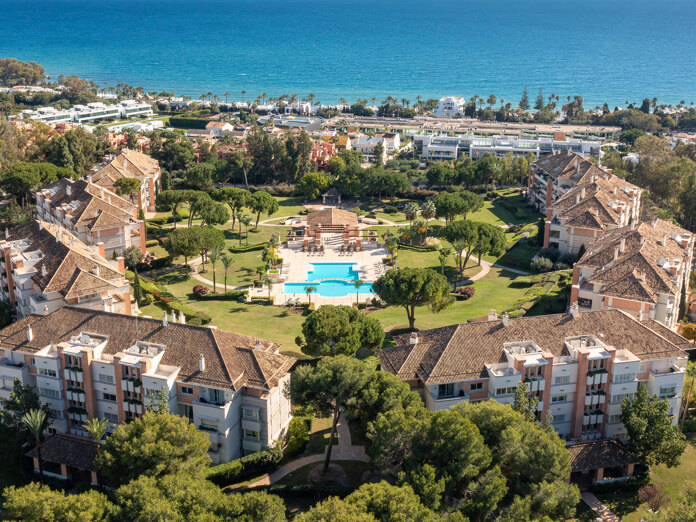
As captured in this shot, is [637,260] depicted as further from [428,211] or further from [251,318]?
[428,211]

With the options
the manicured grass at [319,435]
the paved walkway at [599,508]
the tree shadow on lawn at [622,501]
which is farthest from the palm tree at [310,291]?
the tree shadow on lawn at [622,501]

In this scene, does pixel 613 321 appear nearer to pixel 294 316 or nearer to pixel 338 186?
pixel 294 316

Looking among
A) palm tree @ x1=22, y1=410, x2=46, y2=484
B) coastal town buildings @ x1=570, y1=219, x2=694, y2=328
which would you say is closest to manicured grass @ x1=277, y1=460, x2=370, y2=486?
palm tree @ x1=22, y1=410, x2=46, y2=484

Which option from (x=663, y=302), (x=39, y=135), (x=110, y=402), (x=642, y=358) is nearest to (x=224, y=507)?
(x=110, y=402)

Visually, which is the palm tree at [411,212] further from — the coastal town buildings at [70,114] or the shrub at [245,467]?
the coastal town buildings at [70,114]

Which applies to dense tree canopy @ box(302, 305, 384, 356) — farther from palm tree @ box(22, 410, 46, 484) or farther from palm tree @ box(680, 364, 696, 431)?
palm tree @ box(680, 364, 696, 431)

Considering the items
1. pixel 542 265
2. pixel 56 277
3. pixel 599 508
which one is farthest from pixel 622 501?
pixel 56 277

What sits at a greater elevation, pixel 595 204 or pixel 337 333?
pixel 595 204
